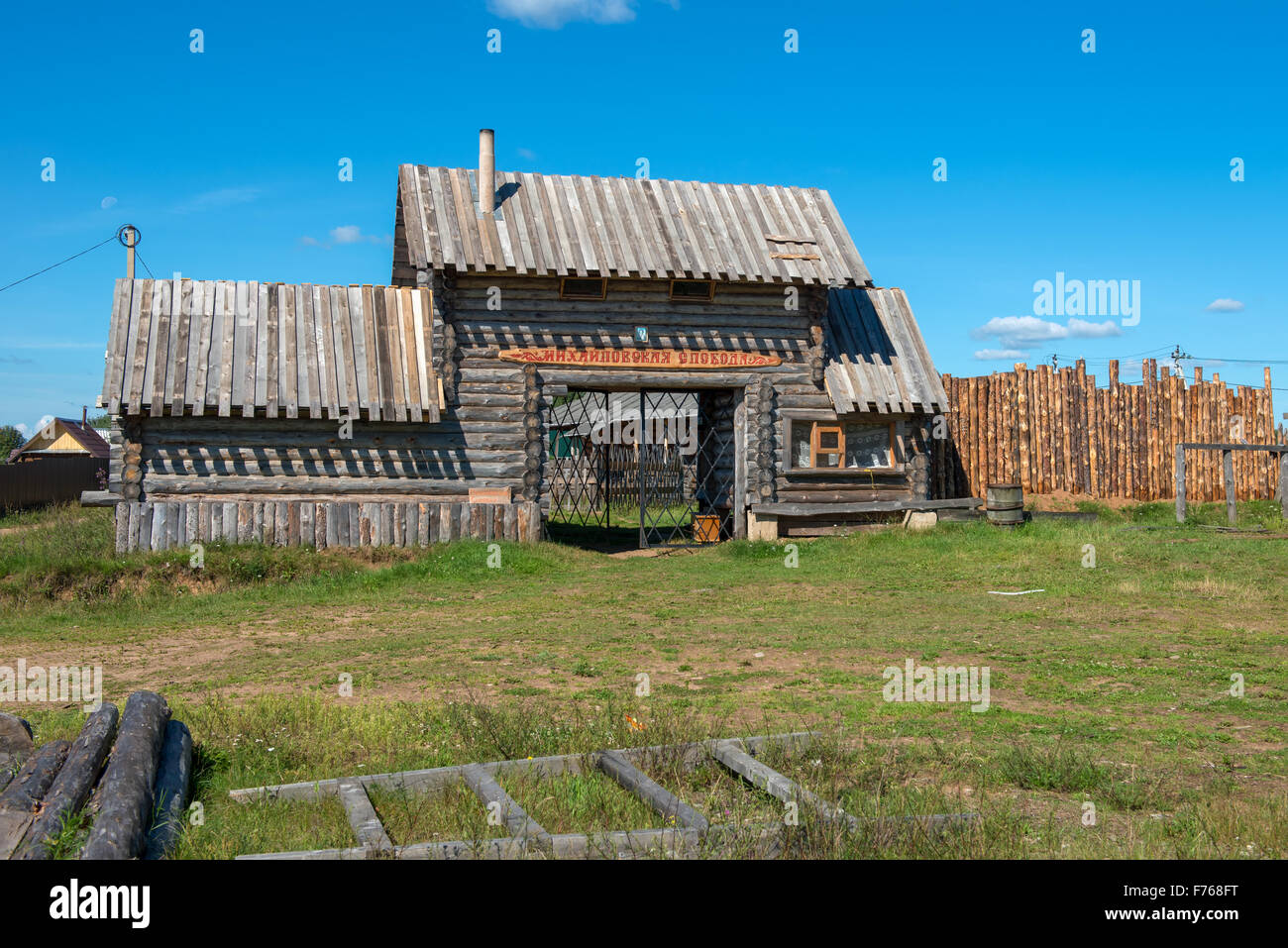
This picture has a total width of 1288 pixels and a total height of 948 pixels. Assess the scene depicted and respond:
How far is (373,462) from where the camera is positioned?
18.9m

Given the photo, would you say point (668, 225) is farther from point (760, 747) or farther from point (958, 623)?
point (760, 747)

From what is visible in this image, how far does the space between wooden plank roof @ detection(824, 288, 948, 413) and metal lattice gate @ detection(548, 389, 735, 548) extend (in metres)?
2.34

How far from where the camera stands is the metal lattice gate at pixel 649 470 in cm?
2216

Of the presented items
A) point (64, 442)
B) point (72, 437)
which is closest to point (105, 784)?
point (72, 437)

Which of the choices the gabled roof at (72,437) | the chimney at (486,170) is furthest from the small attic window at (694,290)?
the gabled roof at (72,437)

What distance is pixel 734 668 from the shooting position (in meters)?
9.76

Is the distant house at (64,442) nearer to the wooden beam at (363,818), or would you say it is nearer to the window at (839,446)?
the window at (839,446)

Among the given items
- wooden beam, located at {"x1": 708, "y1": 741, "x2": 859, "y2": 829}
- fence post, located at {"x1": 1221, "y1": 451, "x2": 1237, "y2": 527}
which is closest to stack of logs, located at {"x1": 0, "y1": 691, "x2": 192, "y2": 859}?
wooden beam, located at {"x1": 708, "y1": 741, "x2": 859, "y2": 829}

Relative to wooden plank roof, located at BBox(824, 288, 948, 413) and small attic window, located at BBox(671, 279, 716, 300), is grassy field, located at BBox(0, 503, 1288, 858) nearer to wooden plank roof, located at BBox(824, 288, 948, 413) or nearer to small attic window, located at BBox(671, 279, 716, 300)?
wooden plank roof, located at BBox(824, 288, 948, 413)

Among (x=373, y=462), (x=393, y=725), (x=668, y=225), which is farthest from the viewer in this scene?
(x=668, y=225)

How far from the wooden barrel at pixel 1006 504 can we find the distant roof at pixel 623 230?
15.4 feet

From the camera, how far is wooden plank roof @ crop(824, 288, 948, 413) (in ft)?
69.4

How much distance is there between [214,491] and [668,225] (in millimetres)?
9688
